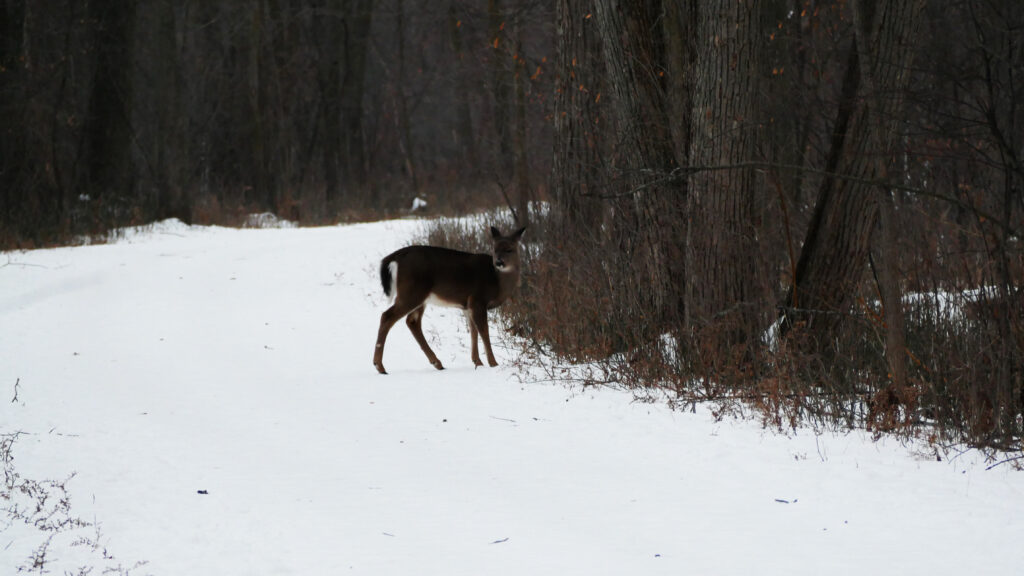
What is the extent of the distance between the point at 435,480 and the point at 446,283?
405cm

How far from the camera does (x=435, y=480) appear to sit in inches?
248

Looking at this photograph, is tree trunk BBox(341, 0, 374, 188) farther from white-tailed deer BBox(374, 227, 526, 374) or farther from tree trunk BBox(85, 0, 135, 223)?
white-tailed deer BBox(374, 227, 526, 374)

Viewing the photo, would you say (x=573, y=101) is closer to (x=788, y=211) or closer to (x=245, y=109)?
(x=788, y=211)

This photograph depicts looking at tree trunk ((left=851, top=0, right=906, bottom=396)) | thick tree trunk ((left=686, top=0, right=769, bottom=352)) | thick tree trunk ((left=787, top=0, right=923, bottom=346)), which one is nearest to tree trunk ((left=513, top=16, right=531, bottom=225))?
thick tree trunk ((left=686, top=0, right=769, bottom=352))

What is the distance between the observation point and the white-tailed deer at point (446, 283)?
9.98 metres

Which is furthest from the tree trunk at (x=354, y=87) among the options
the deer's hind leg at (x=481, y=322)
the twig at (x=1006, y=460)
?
the twig at (x=1006, y=460)

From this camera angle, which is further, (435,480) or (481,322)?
(481,322)

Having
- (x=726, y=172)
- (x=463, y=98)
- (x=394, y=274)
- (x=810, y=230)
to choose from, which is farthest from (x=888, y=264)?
(x=463, y=98)

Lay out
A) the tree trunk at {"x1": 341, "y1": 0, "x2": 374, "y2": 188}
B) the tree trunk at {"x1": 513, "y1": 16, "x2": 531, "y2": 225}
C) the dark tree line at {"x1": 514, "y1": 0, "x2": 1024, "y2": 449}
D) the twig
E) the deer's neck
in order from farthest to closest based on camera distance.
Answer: the tree trunk at {"x1": 341, "y1": 0, "x2": 374, "y2": 188} → the tree trunk at {"x1": 513, "y1": 16, "x2": 531, "y2": 225} → the deer's neck → the dark tree line at {"x1": 514, "y1": 0, "x2": 1024, "y2": 449} → the twig

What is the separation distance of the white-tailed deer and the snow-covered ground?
18.6 inches

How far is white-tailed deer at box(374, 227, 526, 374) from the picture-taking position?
9984mm

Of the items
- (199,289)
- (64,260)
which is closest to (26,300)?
(199,289)

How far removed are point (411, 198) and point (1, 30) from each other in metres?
18.0

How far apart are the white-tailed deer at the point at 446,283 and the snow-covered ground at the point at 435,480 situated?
47 cm
